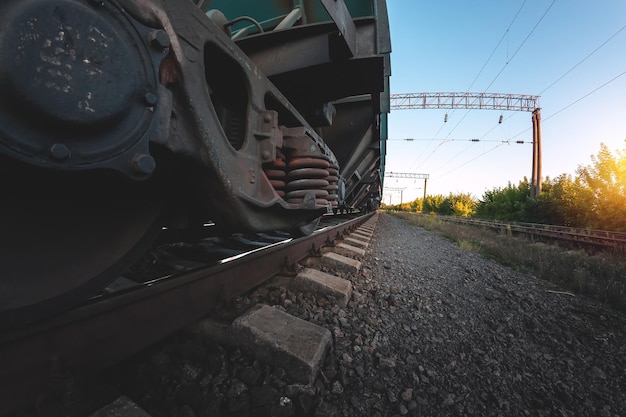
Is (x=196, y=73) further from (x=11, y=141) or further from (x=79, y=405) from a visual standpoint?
(x=79, y=405)

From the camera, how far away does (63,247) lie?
3.01 ft

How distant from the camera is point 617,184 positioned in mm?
11070

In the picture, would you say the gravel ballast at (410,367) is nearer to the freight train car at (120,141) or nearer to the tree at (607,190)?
the freight train car at (120,141)

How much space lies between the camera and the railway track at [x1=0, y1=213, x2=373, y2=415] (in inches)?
30.0

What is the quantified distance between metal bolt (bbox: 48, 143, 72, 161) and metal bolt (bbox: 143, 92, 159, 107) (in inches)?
8.7

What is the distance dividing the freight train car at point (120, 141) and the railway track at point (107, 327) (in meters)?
0.07

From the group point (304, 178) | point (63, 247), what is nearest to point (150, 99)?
point (63, 247)

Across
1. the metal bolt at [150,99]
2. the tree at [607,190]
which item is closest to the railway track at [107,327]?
the metal bolt at [150,99]

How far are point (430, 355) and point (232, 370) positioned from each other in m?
0.88

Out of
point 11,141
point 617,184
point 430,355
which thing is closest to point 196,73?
point 11,141

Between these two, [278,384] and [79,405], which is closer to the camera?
[79,405]

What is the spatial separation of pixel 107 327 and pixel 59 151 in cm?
70

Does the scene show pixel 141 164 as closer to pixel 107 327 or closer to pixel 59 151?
pixel 59 151

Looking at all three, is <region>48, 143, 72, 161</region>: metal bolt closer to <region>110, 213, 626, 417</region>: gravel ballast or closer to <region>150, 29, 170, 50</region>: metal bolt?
<region>150, 29, 170, 50</region>: metal bolt
